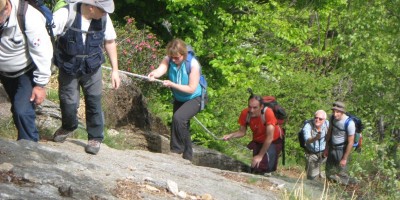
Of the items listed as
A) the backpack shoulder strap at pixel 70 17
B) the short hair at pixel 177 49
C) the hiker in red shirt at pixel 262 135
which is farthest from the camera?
the hiker in red shirt at pixel 262 135

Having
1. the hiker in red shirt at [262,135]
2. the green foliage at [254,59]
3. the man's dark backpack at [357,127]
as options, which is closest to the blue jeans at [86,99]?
the hiker in red shirt at [262,135]

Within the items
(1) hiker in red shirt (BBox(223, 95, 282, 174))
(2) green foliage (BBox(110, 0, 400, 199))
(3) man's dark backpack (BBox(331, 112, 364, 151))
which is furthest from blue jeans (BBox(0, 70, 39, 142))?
(2) green foliage (BBox(110, 0, 400, 199))

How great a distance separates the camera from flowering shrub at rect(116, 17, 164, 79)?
15.5 metres

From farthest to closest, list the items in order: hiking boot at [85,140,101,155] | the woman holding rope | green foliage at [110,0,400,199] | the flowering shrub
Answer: green foliage at [110,0,400,199], the flowering shrub, the woman holding rope, hiking boot at [85,140,101,155]

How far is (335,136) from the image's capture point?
12.0 meters

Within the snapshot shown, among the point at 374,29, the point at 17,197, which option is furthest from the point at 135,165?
the point at 374,29

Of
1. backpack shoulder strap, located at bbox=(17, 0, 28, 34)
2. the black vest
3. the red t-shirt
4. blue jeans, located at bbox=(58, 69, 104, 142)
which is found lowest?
the red t-shirt

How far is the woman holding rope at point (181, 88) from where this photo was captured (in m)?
9.76

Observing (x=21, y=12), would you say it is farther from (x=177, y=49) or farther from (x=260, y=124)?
(x=260, y=124)

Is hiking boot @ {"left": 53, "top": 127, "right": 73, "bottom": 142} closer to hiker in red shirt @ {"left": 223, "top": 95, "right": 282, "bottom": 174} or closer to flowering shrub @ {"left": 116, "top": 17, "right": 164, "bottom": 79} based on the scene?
hiker in red shirt @ {"left": 223, "top": 95, "right": 282, "bottom": 174}

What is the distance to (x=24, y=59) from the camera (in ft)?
22.6

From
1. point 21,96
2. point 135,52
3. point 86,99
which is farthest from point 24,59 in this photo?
point 135,52

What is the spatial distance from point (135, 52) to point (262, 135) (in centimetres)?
545

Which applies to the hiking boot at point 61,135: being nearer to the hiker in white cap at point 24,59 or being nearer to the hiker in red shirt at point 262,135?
the hiker in white cap at point 24,59
